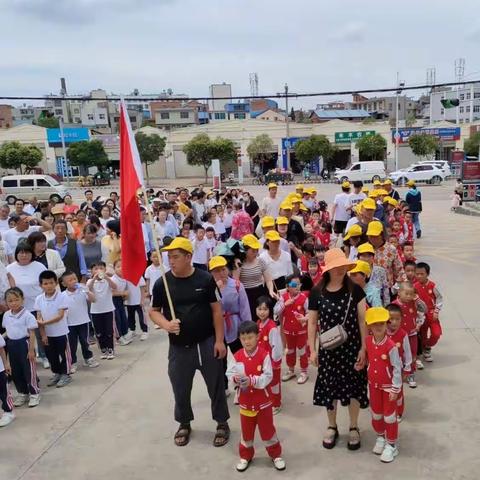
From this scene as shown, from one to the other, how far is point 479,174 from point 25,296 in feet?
62.9

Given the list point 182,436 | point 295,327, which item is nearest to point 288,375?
point 295,327

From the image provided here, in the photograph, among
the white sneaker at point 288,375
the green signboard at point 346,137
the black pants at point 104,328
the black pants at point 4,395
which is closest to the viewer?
the black pants at point 4,395

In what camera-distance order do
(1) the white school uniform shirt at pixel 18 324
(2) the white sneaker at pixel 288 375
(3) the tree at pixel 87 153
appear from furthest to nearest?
1. (3) the tree at pixel 87 153
2. (2) the white sneaker at pixel 288 375
3. (1) the white school uniform shirt at pixel 18 324

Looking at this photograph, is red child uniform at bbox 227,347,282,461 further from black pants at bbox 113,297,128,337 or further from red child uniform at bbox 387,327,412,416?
black pants at bbox 113,297,128,337

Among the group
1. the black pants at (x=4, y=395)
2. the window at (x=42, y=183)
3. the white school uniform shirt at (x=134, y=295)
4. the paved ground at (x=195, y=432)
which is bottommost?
the paved ground at (x=195, y=432)

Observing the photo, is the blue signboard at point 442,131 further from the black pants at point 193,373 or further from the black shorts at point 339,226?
the black pants at point 193,373

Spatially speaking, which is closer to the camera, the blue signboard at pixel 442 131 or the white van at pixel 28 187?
the white van at pixel 28 187

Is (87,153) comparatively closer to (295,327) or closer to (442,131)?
(442,131)

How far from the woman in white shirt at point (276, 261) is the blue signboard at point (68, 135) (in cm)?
4566

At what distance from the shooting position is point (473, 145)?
46.2 m

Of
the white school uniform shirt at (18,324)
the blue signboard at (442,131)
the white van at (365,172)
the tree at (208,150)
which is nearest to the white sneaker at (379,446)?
the white school uniform shirt at (18,324)

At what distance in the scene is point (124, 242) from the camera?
13.3 feet

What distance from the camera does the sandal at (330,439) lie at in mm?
3938

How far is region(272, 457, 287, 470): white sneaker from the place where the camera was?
3.71 meters
